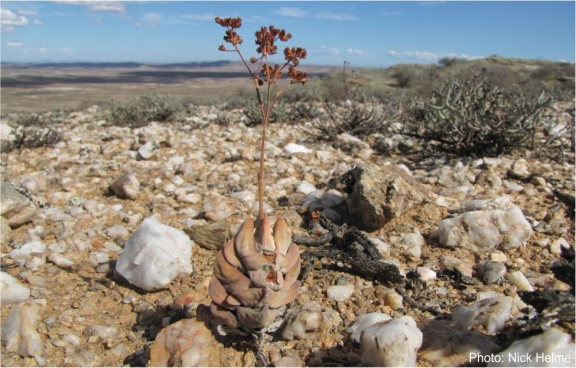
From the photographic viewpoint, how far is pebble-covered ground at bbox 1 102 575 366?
1.93m

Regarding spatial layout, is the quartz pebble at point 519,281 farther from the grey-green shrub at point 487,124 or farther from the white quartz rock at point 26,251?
the white quartz rock at point 26,251

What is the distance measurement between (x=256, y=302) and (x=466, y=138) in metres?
3.74

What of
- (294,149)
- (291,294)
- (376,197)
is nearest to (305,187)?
(376,197)

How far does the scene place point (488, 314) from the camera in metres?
1.77

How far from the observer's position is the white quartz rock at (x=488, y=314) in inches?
68.3

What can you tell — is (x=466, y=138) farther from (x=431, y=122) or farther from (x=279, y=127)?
(x=279, y=127)

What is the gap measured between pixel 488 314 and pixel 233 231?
1.69m

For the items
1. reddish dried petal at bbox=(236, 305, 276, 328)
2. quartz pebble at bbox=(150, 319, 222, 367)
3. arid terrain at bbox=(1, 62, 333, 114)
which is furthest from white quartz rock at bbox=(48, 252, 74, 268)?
arid terrain at bbox=(1, 62, 333, 114)

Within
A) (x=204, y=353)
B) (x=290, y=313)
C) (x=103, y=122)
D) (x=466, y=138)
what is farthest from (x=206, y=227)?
(x=103, y=122)

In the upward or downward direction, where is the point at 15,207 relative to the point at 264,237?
downward

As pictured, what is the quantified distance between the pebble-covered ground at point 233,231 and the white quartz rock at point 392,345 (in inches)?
3.3

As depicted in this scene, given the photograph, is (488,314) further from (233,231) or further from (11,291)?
(11,291)

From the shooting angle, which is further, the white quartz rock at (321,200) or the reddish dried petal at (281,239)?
the white quartz rock at (321,200)

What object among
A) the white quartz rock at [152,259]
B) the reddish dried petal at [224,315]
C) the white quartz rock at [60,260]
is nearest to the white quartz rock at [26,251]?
the white quartz rock at [60,260]
